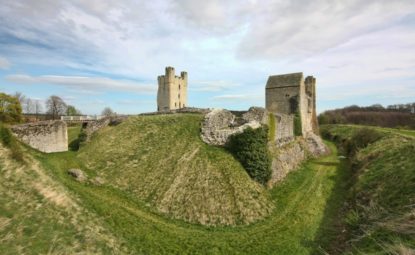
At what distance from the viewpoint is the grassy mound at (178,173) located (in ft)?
44.2

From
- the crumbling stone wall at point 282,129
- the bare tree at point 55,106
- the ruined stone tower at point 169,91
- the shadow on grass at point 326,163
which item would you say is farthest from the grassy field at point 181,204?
the bare tree at point 55,106

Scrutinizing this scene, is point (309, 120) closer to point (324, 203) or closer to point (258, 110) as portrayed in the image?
point (258, 110)

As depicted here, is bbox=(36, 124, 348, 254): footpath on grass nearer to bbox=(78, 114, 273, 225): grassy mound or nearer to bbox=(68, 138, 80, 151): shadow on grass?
bbox=(78, 114, 273, 225): grassy mound

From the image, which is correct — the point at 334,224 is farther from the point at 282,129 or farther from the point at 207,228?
the point at 282,129

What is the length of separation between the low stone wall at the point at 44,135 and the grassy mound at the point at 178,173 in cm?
181

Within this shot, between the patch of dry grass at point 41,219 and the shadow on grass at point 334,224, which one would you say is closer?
the patch of dry grass at point 41,219

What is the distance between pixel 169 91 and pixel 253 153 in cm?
4263

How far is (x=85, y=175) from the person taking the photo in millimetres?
15375

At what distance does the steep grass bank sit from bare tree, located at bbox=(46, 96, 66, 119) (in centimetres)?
5861

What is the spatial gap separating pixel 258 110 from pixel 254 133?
12.2 ft

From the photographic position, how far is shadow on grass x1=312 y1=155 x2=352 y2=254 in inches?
438

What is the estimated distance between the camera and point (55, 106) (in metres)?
58.1

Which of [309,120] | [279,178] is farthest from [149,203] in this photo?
[309,120]

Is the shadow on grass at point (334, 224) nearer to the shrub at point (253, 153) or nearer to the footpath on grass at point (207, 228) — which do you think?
the footpath on grass at point (207, 228)
